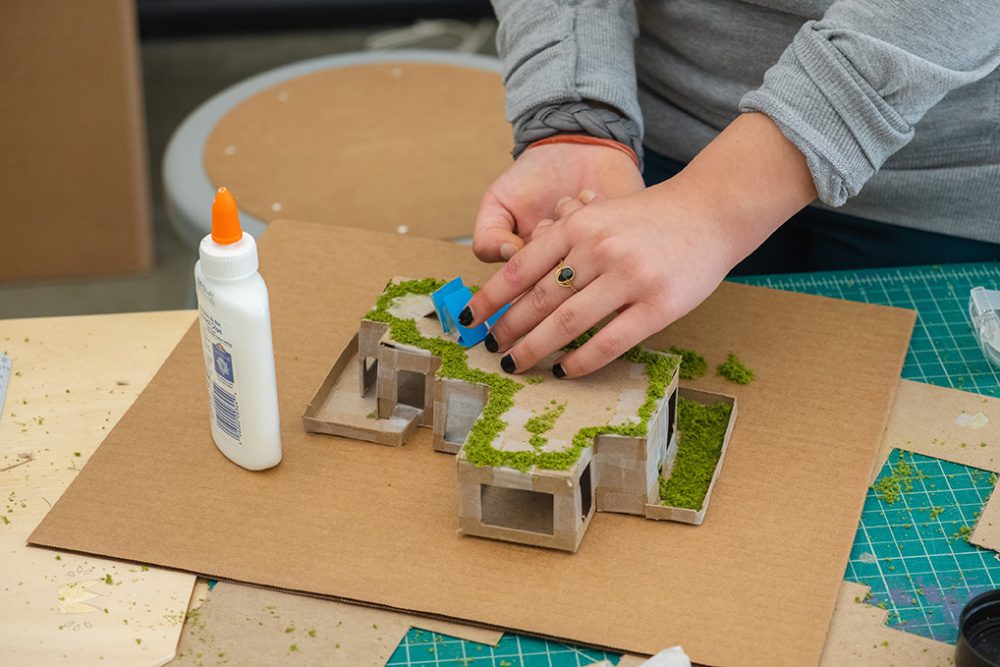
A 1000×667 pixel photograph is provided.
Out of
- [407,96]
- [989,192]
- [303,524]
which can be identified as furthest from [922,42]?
[407,96]

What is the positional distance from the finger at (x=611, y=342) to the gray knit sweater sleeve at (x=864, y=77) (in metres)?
0.21

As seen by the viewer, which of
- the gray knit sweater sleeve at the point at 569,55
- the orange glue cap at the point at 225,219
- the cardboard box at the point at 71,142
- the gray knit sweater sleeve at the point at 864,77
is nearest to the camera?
the orange glue cap at the point at 225,219

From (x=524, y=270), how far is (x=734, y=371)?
0.27 metres

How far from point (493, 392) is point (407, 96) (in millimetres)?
1111

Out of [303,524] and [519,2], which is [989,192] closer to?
[519,2]

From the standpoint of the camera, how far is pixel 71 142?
7.15 feet

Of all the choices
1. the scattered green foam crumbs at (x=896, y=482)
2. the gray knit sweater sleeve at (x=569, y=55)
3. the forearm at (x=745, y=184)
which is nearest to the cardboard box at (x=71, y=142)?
the gray knit sweater sleeve at (x=569, y=55)

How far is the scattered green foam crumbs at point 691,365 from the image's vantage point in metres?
1.24

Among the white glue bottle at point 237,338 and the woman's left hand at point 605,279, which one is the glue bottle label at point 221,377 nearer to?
the white glue bottle at point 237,338

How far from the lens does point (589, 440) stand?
1.02 meters

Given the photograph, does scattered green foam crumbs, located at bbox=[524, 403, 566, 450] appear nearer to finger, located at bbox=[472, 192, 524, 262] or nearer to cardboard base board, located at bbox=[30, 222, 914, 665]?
cardboard base board, located at bbox=[30, 222, 914, 665]

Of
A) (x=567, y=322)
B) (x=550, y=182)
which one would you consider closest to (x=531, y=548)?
(x=567, y=322)

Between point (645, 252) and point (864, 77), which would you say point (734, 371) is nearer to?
point (645, 252)

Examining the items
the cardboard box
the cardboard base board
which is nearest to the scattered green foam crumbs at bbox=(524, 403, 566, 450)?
the cardboard base board
